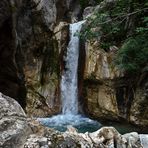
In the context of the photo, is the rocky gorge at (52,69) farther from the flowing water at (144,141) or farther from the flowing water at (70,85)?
the flowing water at (144,141)

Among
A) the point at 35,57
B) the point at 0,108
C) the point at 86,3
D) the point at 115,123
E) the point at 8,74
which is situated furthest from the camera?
the point at 86,3

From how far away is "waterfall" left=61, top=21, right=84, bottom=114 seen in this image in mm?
18328

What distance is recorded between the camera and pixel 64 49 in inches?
748

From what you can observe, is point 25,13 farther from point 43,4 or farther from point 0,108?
point 0,108

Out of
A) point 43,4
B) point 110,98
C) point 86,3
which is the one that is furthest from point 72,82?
point 86,3

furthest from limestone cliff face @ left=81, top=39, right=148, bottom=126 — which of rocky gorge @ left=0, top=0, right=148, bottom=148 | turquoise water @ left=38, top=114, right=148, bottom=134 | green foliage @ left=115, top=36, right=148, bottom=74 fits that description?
green foliage @ left=115, top=36, right=148, bottom=74

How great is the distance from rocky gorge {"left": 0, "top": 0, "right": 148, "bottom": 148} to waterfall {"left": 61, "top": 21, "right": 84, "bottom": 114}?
25 cm

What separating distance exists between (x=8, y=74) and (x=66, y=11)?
9.76 meters

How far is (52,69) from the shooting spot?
61.7 feet

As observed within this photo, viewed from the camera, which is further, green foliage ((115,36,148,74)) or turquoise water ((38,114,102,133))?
turquoise water ((38,114,102,133))

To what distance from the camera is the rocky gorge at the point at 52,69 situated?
43.7ft

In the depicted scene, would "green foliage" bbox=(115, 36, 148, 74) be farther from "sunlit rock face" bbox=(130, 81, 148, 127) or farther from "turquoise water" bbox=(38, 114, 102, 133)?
"turquoise water" bbox=(38, 114, 102, 133)

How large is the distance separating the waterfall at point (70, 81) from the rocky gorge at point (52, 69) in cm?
25

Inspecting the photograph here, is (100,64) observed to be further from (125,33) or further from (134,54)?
(134,54)
